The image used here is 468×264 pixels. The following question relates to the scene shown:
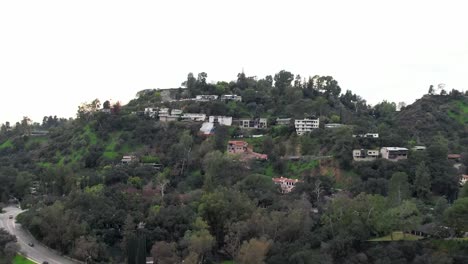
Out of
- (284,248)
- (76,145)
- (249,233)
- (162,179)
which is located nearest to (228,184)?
(162,179)

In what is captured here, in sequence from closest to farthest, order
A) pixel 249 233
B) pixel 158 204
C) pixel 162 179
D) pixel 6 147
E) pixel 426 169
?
pixel 249 233 → pixel 158 204 → pixel 426 169 → pixel 162 179 → pixel 6 147

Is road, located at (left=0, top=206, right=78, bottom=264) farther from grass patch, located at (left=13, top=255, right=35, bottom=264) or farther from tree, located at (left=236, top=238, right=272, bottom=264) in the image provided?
tree, located at (left=236, top=238, right=272, bottom=264)

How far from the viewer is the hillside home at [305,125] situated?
181ft

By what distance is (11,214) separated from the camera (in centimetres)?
4438

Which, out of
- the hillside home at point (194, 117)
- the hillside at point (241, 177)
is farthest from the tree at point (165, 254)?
the hillside home at point (194, 117)

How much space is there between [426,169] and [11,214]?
39.3 meters

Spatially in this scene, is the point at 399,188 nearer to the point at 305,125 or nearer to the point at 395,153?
the point at 395,153

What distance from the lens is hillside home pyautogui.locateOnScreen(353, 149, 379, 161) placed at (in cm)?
4756

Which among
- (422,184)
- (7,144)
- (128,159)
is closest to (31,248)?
(128,159)

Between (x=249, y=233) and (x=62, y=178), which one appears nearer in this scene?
(x=249, y=233)

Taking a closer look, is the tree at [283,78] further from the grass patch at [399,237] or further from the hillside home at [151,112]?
the grass patch at [399,237]

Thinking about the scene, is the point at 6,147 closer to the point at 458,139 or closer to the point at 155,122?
the point at 155,122

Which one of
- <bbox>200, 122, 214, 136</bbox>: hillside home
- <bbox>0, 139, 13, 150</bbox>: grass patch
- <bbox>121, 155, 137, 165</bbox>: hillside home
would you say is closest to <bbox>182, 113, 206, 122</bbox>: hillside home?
<bbox>200, 122, 214, 136</bbox>: hillside home

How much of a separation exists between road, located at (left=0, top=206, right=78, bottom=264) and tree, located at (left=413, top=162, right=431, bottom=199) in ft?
96.0
